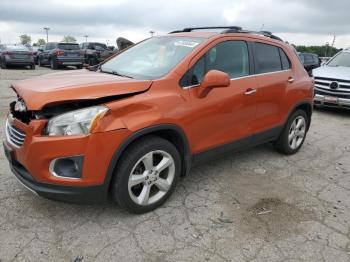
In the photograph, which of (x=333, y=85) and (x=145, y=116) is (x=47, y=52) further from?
(x=145, y=116)

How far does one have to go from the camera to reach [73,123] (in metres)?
2.80

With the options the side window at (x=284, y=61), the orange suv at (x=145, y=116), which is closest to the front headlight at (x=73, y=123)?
the orange suv at (x=145, y=116)

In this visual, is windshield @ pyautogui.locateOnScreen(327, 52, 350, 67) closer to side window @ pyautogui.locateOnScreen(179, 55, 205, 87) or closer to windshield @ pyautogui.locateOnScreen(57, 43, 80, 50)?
side window @ pyautogui.locateOnScreen(179, 55, 205, 87)

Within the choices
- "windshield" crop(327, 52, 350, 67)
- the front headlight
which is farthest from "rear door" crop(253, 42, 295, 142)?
"windshield" crop(327, 52, 350, 67)

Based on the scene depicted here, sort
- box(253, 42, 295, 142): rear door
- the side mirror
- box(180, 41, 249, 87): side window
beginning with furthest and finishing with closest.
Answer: box(253, 42, 295, 142): rear door, box(180, 41, 249, 87): side window, the side mirror

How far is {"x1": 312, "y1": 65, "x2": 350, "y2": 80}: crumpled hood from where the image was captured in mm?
8388

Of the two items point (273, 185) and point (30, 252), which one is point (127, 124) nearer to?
point (30, 252)

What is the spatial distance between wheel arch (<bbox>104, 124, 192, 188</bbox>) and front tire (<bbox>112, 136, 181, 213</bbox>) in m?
0.08

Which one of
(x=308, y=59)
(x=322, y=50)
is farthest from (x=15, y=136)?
(x=322, y=50)

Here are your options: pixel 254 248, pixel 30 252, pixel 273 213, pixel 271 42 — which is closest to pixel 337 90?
pixel 271 42

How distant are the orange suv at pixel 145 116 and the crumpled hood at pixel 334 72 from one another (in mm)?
4399

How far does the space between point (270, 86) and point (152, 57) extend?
159 centimetres

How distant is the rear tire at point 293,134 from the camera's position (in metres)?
5.06

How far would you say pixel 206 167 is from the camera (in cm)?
461
